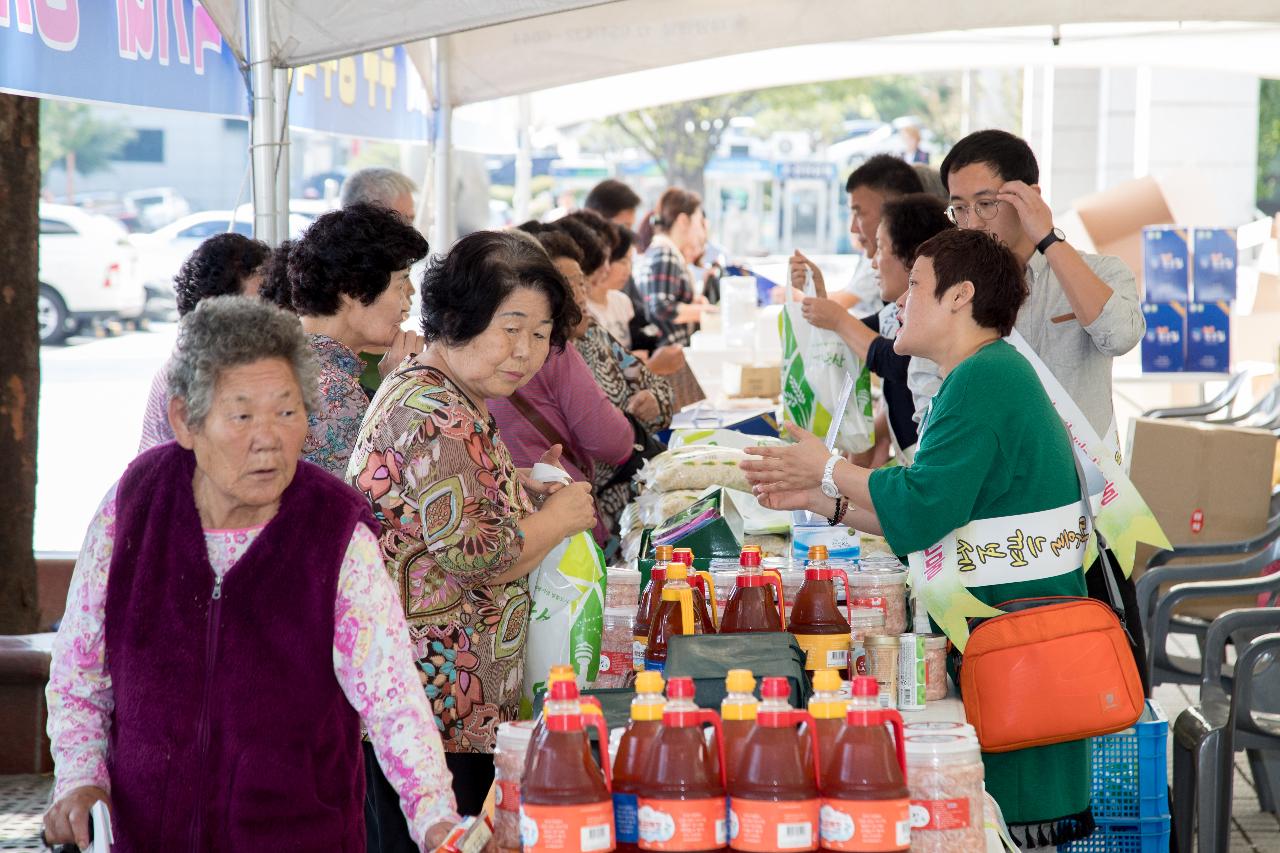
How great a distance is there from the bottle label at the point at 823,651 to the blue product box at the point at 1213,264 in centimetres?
724

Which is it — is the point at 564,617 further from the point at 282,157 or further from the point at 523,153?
the point at 523,153

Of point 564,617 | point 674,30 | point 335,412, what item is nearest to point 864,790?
point 564,617

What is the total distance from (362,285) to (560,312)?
706 mm

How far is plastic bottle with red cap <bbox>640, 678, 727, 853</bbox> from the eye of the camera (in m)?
1.80

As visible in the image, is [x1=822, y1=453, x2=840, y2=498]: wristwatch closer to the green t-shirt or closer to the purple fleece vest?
the green t-shirt

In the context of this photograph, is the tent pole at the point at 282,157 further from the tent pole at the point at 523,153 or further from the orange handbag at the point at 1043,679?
the tent pole at the point at 523,153

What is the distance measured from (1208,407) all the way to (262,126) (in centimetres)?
596

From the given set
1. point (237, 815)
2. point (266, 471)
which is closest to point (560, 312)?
point (266, 471)

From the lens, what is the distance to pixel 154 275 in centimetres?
2133

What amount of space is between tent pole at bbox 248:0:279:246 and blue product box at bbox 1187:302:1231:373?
6.67 meters

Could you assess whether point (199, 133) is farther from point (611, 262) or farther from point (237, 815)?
point (237, 815)

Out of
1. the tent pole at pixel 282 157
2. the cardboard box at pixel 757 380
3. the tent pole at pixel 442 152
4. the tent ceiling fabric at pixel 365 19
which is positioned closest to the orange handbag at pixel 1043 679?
the tent ceiling fabric at pixel 365 19

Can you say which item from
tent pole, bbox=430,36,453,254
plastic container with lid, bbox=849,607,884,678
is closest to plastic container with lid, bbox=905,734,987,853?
plastic container with lid, bbox=849,607,884,678

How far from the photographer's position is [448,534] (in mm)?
2576
